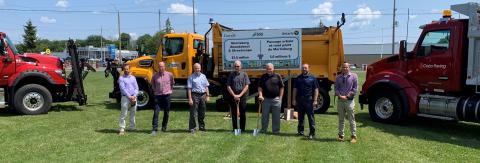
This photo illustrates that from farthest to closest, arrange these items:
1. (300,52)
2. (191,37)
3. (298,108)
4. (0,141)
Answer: (191,37)
(300,52)
(298,108)
(0,141)

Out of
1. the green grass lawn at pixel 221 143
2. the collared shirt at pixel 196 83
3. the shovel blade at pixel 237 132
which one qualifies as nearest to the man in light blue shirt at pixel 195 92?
the collared shirt at pixel 196 83

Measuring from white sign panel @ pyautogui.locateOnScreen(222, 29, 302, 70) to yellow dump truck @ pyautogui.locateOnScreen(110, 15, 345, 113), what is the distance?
18 centimetres

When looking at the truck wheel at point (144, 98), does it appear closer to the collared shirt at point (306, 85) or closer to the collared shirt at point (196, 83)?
the collared shirt at point (196, 83)

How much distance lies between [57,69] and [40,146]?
5792 millimetres

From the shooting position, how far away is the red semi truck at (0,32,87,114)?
13914 mm

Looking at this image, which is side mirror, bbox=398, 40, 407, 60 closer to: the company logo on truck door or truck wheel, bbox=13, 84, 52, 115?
the company logo on truck door

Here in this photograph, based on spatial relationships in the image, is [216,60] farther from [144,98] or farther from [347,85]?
[347,85]

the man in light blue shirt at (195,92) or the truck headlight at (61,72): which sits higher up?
the truck headlight at (61,72)

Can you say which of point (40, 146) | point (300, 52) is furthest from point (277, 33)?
point (40, 146)

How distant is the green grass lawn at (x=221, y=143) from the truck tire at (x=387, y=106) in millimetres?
272

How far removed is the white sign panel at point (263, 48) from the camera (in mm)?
14094

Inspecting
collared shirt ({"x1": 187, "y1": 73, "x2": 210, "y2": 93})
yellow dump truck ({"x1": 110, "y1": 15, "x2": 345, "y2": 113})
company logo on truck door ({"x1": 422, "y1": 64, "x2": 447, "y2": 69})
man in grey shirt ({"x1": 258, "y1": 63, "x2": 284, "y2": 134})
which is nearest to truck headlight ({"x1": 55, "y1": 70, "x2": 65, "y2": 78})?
yellow dump truck ({"x1": 110, "y1": 15, "x2": 345, "y2": 113})

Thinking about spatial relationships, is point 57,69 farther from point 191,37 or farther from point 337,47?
point 337,47

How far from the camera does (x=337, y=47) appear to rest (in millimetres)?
14562
